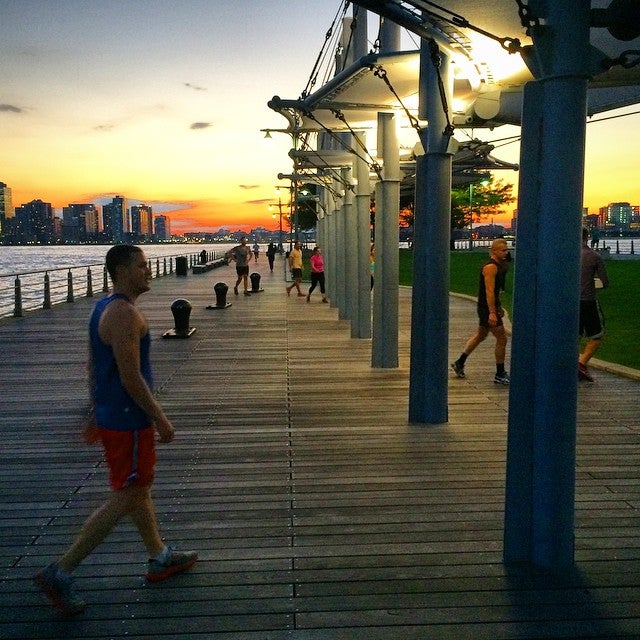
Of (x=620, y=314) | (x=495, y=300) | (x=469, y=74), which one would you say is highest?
(x=469, y=74)

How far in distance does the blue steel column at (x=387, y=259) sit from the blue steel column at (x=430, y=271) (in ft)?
9.93

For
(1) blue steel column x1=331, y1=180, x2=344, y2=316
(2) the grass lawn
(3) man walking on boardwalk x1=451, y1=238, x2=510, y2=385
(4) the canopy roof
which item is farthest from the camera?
(1) blue steel column x1=331, y1=180, x2=344, y2=316

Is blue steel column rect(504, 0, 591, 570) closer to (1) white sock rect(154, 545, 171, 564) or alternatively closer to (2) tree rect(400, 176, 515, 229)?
(1) white sock rect(154, 545, 171, 564)

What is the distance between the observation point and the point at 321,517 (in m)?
5.03

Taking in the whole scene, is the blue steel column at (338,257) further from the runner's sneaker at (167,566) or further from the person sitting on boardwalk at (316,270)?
the runner's sneaker at (167,566)

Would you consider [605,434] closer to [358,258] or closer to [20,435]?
[20,435]

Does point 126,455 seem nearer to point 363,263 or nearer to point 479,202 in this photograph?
point 363,263

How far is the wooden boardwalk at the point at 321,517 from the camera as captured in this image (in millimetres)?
3668

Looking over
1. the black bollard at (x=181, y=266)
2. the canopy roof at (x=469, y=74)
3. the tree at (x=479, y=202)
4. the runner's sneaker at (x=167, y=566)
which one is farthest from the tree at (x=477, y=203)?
the runner's sneaker at (x=167, y=566)

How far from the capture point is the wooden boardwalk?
3.67 m

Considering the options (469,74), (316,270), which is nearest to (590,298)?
(469,74)

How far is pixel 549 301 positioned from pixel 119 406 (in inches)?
89.6

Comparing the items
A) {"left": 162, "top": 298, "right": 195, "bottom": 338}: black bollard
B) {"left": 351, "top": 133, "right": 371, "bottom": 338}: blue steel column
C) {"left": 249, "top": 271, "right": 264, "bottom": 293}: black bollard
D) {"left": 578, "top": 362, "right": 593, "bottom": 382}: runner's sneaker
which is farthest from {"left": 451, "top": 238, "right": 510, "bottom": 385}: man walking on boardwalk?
{"left": 249, "top": 271, "right": 264, "bottom": 293}: black bollard

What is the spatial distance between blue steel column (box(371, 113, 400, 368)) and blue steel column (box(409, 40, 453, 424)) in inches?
119
